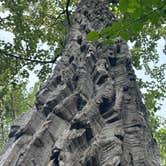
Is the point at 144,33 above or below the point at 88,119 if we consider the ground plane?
above

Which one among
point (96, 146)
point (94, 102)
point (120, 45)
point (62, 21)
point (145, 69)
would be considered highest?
point (62, 21)

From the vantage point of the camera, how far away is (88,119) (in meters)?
4.02

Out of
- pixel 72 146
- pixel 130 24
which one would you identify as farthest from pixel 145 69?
pixel 130 24

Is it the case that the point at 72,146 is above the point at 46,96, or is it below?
below

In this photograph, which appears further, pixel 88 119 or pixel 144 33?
pixel 144 33

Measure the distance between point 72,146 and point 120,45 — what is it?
11.1 feet

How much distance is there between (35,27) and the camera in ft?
37.0

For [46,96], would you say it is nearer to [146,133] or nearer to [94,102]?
[94,102]

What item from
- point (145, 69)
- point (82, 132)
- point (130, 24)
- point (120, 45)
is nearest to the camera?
point (130, 24)

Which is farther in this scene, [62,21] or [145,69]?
[145,69]

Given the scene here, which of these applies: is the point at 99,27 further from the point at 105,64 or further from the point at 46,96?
the point at 46,96

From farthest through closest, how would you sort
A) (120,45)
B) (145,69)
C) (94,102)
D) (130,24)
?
1. (145,69)
2. (120,45)
3. (94,102)
4. (130,24)

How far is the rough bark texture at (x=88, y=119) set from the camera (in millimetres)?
3672

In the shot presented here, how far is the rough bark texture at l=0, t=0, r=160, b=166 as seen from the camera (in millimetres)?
3672
